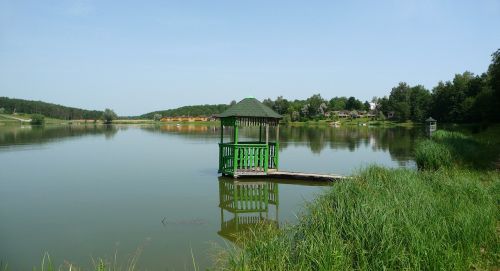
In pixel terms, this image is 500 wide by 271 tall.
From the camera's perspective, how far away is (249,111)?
627 inches

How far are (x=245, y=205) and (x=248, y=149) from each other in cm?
464

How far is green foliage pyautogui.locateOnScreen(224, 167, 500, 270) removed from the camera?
4.57 m

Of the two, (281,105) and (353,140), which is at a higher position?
(281,105)

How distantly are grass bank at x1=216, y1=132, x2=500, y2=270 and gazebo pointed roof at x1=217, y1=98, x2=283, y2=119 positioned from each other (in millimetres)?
8548

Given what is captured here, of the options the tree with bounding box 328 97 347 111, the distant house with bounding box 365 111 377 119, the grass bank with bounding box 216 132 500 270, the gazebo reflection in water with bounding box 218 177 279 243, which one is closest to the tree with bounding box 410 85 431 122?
the distant house with bounding box 365 111 377 119

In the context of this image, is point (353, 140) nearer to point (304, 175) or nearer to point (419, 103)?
point (304, 175)

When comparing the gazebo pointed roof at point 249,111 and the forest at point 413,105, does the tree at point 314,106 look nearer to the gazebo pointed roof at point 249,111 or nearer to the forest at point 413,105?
the forest at point 413,105

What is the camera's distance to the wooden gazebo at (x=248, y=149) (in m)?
15.7

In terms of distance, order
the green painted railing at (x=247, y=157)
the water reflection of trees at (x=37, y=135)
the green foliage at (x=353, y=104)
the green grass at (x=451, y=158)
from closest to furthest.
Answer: the green grass at (x=451, y=158), the green painted railing at (x=247, y=157), the water reflection of trees at (x=37, y=135), the green foliage at (x=353, y=104)

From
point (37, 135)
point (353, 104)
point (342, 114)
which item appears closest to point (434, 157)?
point (37, 135)

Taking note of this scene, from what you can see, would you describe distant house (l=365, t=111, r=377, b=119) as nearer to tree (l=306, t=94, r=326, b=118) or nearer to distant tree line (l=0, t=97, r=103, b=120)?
tree (l=306, t=94, r=326, b=118)

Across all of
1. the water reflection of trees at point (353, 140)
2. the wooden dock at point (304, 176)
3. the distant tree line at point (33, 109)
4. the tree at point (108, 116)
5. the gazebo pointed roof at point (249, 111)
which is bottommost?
the wooden dock at point (304, 176)

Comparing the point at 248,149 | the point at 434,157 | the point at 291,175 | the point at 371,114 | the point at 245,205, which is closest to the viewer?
the point at 245,205

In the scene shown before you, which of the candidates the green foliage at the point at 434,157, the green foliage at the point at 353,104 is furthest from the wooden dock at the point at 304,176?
the green foliage at the point at 353,104
